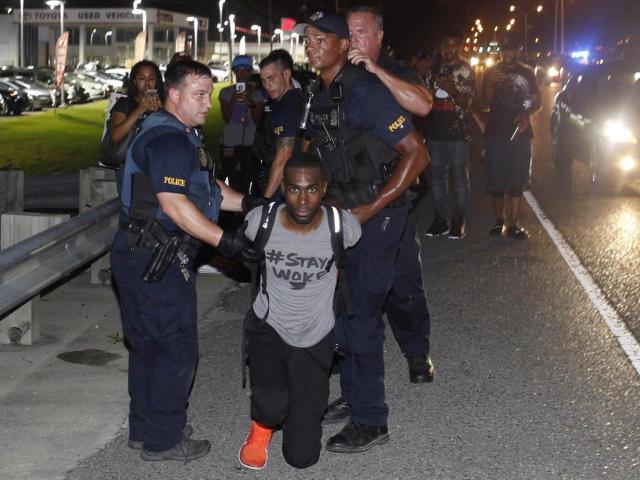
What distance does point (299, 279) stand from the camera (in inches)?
215

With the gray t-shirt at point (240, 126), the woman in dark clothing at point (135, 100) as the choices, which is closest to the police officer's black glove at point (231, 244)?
the woman in dark clothing at point (135, 100)

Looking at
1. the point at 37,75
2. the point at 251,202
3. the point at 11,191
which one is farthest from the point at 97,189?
the point at 37,75

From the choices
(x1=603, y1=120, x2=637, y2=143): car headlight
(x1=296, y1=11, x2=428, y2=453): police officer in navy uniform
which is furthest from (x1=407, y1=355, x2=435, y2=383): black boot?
(x1=603, y1=120, x2=637, y2=143): car headlight

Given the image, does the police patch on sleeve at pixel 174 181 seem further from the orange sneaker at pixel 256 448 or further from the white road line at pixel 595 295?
the white road line at pixel 595 295

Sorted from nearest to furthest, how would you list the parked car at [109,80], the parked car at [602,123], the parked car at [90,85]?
the parked car at [602,123], the parked car at [90,85], the parked car at [109,80]

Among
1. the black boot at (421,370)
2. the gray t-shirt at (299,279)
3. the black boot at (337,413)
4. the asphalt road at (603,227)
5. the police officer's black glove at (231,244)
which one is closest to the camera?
the police officer's black glove at (231,244)

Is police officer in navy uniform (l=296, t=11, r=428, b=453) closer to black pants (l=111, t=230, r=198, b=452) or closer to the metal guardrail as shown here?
black pants (l=111, t=230, r=198, b=452)

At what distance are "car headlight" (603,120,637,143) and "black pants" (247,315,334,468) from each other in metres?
11.3

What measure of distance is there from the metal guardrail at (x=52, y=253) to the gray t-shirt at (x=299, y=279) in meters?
1.88

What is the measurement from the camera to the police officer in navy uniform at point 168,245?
5359 mm

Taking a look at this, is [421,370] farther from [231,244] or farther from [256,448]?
[231,244]

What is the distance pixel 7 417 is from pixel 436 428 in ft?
7.28

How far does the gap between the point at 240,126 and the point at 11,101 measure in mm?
34332

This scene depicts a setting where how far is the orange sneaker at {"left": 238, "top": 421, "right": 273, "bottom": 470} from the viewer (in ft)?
18.1
